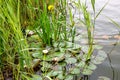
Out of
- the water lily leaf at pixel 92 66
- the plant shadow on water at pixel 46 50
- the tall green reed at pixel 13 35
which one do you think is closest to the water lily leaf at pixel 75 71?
the plant shadow on water at pixel 46 50

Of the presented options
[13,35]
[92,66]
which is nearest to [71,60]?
[92,66]

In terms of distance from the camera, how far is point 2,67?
2.02 m

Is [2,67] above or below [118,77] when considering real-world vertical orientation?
above

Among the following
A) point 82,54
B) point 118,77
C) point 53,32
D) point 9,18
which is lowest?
point 118,77

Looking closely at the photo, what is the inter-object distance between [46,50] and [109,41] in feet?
2.50

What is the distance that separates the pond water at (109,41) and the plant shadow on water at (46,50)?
0.20 feet

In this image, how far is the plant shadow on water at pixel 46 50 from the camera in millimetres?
1888

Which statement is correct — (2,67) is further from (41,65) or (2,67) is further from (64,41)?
(64,41)

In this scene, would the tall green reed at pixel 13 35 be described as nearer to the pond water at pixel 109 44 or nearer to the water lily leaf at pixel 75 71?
the water lily leaf at pixel 75 71

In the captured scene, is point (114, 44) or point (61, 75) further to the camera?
point (114, 44)

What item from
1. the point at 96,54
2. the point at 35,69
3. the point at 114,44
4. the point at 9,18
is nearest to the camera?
the point at 9,18

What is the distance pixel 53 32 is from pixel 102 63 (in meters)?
0.54

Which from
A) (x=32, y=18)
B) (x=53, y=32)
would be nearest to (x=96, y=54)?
(x=53, y=32)

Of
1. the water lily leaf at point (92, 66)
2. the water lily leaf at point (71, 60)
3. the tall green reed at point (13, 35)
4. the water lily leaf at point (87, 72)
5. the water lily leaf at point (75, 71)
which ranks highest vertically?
the tall green reed at point (13, 35)
